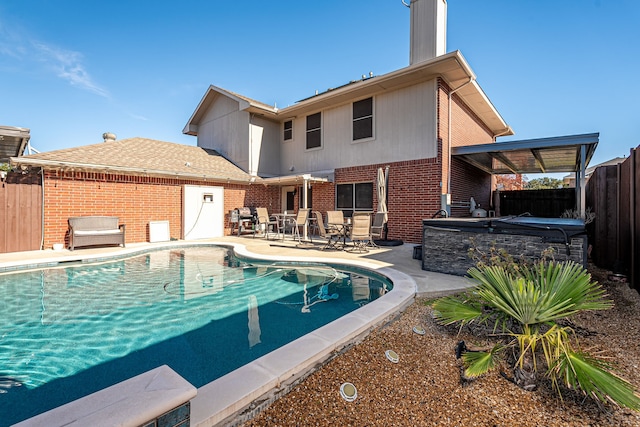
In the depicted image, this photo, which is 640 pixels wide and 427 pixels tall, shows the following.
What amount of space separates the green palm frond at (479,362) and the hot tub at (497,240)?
2375 mm

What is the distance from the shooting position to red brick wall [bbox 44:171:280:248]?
9.34 metres

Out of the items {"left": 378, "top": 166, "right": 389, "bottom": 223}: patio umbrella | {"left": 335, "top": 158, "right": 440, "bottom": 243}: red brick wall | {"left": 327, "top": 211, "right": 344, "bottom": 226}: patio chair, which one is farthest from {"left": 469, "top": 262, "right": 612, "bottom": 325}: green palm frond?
{"left": 327, "top": 211, "right": 344, "bottom": 226}: patio chair

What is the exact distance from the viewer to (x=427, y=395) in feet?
7.55

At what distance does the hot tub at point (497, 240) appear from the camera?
4.82 metres

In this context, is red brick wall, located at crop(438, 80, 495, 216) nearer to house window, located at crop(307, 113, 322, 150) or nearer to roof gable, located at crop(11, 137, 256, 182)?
house window, located at crop(307, 113, 322, 150)

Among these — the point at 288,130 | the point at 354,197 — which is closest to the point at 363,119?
the point at 354,197

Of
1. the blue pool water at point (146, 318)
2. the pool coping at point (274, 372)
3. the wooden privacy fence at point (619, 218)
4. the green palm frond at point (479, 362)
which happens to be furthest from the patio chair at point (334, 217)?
the green palm frond at point (479, 362)

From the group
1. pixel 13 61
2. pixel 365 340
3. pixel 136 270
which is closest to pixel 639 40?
pixel 365 340

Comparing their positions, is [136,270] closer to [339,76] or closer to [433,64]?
[433,64]

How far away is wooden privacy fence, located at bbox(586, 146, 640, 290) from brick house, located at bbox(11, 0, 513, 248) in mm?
3804

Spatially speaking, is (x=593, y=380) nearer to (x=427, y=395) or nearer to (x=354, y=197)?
(x=427, y=395)

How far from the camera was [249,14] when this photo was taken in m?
11.4

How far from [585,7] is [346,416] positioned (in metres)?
13.3

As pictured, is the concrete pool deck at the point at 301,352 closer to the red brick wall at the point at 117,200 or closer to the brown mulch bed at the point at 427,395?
the brown mulch bed at the point at 427,395
